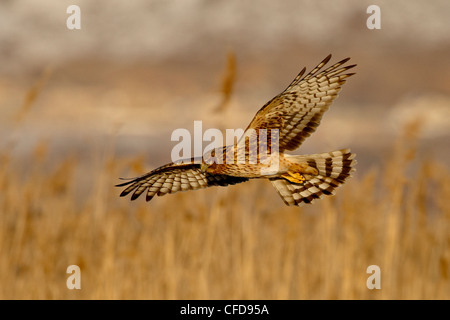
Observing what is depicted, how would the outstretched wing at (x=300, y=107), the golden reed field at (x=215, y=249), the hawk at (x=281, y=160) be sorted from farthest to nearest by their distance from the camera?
the golden reed field at (x=215, y=249)
the outstretched wing at (x=300, y=107)
the hawk at (x=281, y=160)

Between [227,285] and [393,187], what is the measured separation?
2353mm

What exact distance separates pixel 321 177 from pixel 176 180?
0.96 ft

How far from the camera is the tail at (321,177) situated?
944 millimetres

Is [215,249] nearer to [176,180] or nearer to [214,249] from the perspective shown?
[214,249]

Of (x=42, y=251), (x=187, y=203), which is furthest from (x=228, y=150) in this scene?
(x=42, y=251)

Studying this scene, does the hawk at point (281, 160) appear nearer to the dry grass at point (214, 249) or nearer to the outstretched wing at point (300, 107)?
the outstretched wing at point (300, 107)

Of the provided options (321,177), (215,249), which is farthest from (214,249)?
(321,177)

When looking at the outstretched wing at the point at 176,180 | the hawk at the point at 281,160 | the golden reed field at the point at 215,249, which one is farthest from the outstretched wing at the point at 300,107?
the golden reed field at the point at 215,249

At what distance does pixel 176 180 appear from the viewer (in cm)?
103

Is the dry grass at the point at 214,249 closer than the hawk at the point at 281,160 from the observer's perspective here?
No

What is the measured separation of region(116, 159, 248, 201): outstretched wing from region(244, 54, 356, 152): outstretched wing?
110mm

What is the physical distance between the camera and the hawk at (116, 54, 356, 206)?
819 mm

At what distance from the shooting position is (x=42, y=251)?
4.91m
